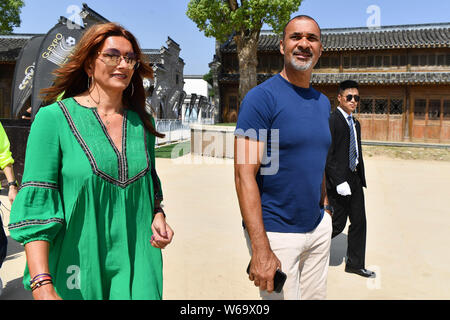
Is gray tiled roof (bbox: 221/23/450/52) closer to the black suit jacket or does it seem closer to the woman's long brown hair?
the black suit jacket

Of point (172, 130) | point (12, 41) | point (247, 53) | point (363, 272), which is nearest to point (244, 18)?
point (247, 53)

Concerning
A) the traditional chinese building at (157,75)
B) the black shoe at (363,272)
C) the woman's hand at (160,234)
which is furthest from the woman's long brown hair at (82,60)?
the traditional chinese building at (157,75)

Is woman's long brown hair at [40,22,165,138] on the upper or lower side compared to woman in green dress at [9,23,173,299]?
upper

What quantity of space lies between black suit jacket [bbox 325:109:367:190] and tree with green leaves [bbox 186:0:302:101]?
11877 mm

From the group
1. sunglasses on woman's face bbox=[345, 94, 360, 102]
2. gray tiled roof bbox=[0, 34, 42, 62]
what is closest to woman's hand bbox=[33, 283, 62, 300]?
sunglasses on woman's face bbox=[345, 94, 360, 102]

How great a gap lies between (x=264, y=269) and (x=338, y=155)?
84.4 inches

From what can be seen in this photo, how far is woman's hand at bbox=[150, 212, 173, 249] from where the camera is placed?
158 cm

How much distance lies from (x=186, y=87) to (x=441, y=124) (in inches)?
1533

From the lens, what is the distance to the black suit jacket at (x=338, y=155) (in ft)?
11.5

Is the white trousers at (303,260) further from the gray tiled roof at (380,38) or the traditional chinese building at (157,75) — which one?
the gray tiled roof at (380,38)

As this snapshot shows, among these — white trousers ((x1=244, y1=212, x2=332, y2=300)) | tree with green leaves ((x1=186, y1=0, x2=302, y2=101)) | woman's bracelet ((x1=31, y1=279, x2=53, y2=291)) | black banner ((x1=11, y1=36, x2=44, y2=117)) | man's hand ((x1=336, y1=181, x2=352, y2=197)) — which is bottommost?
white trousers ((x1=244, y1=212, x2=332, y2=300))

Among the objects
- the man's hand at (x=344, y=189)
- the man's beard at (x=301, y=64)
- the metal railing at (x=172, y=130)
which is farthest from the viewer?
the metal railing at (x=172, y=130)

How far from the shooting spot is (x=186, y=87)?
174 ft

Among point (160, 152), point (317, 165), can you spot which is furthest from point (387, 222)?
point (160, 152)
